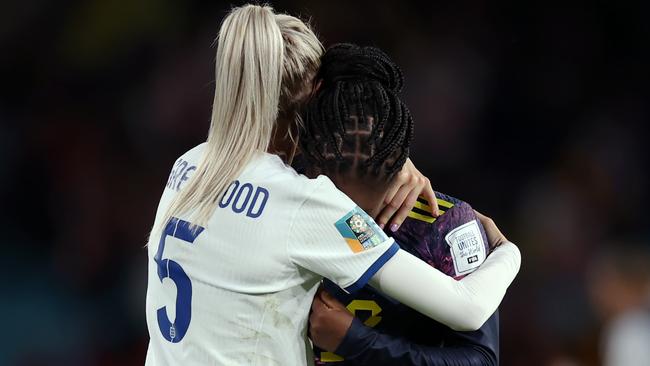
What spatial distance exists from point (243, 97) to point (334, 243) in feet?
1.30

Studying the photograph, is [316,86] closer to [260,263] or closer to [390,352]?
[260,263]

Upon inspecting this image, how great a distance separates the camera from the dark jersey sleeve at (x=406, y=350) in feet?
7.12

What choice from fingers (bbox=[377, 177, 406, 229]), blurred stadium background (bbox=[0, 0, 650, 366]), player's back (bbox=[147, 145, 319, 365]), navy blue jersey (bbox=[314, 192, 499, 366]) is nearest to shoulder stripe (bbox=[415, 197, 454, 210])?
navy blue jersey (bbox=[314, 192, 499, 366])

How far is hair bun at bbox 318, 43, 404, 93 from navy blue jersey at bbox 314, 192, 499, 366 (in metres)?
0.35

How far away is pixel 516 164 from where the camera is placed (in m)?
5.59

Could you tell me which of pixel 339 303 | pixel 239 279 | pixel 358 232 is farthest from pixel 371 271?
pixel 239 279

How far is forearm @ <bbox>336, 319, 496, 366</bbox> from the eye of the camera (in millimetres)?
2168

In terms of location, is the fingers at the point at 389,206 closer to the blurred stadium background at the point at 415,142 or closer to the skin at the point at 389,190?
the skin at the point at 389,190

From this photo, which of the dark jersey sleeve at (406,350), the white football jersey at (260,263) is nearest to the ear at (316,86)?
the white football jersey at (260,263)

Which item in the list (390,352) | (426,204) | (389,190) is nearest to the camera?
(390,352)

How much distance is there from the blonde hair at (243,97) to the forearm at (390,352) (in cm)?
43

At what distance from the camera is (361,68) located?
2.20 m
